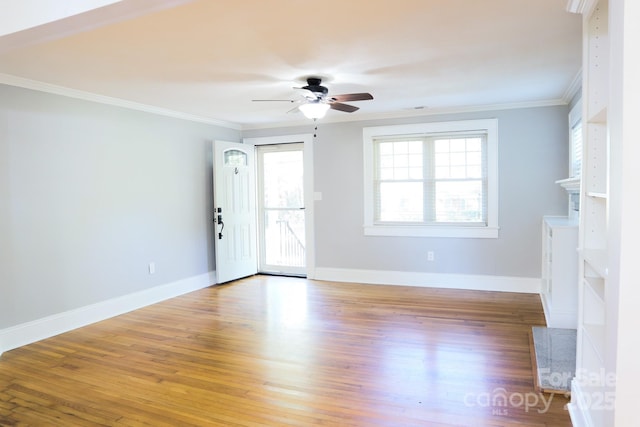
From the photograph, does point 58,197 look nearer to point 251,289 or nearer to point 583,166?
point 251,289

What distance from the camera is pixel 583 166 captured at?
2.25 meters

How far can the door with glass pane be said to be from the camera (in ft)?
20.8

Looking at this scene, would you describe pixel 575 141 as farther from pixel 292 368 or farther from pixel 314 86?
pixel 292 368

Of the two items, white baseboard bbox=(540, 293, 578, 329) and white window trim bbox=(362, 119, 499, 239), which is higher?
white window trim bbox=(362, 119, 499, 239)

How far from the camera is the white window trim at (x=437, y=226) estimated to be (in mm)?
5066

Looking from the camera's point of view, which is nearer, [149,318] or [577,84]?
[577,84]

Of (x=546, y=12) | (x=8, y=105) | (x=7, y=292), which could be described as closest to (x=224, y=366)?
(x=7, y=292)

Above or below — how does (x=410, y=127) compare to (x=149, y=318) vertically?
above

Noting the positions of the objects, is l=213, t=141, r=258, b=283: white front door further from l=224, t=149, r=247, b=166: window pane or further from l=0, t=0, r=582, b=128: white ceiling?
l=0, t=0, r=582, b=128: white ceiling

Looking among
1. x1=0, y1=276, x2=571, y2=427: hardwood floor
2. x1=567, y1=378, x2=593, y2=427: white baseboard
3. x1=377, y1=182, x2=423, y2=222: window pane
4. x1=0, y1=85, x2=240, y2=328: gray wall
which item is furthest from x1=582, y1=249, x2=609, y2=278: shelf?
x1=0, y1=85, x2=240, y2=328: gray wall

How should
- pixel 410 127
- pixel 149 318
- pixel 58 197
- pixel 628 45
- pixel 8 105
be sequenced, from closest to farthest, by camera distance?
pixel 628 45 → pixel 8 105 → pixel 58 197 → pixel 149 318 → pixel 410 127

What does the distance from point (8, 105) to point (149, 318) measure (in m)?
2.40

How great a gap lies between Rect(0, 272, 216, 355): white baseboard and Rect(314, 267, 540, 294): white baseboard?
196cm

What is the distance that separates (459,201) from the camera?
5320 millimetres
